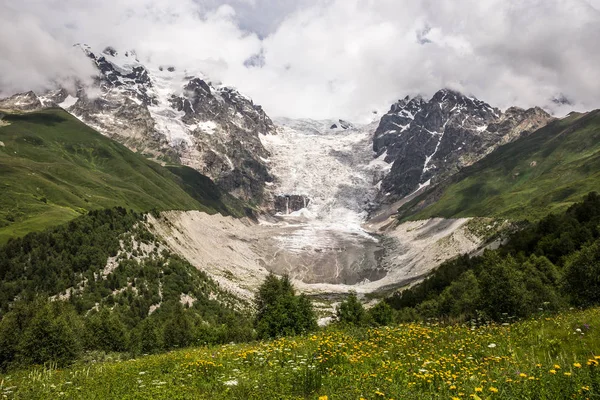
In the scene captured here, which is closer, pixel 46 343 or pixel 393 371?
pixel 393 371

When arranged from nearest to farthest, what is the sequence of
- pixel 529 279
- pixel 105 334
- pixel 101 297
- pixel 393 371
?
pixel 393 371 → pixel 529 279 → pixel 105 334 → pixel 101 297

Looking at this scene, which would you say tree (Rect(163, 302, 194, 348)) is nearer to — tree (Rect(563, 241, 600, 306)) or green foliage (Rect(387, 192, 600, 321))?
green foliage (Rect(387, 192, 600, 321))

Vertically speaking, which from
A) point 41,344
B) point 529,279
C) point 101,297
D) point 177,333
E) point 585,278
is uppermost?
point 585,278

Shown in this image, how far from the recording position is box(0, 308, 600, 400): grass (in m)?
7.81

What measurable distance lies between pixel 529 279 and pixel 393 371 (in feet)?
124

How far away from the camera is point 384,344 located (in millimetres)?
14258

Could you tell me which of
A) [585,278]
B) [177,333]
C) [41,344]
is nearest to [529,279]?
[585,278]

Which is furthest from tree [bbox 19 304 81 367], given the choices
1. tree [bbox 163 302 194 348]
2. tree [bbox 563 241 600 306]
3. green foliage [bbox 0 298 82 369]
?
tree [bbox 563 241 600 306]

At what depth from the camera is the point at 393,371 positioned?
10039 mm

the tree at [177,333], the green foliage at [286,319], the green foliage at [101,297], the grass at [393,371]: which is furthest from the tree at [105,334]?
the grass at [393,371]

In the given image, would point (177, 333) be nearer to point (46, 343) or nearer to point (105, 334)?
point (105, 334)

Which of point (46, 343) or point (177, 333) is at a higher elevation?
point (46, 343)

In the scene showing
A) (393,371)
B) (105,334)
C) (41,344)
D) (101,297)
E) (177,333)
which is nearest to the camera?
(393,371)

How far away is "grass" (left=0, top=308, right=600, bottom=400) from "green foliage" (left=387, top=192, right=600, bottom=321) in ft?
24.3
